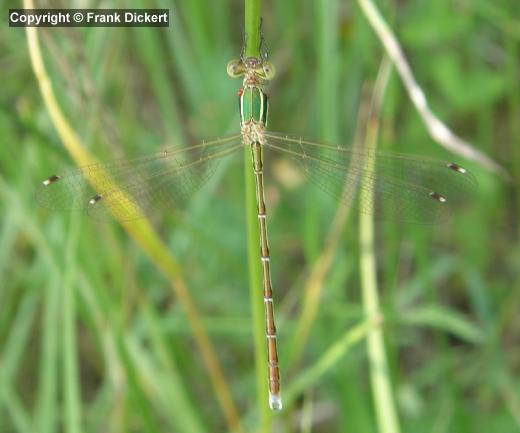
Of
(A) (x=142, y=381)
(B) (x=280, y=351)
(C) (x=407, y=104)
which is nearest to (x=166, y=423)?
(A) (x=142, y=381)

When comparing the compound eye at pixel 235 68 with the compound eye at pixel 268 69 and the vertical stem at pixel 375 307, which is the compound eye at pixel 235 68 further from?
the vertical stem at pixel 375 307

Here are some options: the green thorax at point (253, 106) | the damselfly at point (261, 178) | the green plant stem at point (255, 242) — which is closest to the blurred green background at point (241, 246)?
the damselfly at point (261, 178)

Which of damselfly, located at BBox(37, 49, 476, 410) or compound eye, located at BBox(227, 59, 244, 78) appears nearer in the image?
compound eye, located at BBox(227, 59, 244, 78)

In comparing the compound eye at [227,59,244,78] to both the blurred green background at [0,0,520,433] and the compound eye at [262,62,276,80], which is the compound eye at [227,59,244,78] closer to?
the compound eye at [262,62,276,80]

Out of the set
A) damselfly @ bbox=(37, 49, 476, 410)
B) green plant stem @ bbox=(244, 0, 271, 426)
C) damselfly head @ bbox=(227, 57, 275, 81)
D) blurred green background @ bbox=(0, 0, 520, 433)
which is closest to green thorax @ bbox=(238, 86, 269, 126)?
damselfly @ bbox=(37, 49, 476, 410)

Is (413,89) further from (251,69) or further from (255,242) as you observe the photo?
(255,242)
